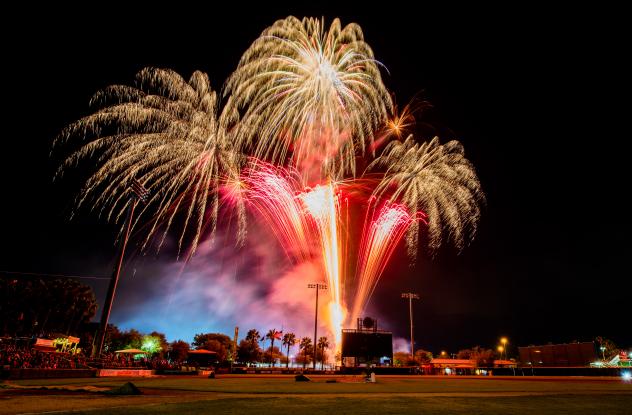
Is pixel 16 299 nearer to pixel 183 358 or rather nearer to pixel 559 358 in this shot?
pixel 183 358

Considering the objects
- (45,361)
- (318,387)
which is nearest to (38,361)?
(45,361)

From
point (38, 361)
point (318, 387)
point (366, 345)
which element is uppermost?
point (366, 345)

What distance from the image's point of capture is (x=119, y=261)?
29234 mm

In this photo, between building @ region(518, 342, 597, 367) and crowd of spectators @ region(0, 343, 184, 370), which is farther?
building @ region(518, 342, 597, 367)

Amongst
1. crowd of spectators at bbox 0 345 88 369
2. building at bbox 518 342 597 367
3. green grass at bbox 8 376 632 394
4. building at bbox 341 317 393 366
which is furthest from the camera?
building at bbox 518 342 597 367

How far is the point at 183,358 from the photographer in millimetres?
119875

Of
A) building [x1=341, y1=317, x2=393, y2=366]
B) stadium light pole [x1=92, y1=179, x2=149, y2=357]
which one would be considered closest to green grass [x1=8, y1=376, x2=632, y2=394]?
stadium light pole [x1=92, y1=179, x2=149, y2=357]

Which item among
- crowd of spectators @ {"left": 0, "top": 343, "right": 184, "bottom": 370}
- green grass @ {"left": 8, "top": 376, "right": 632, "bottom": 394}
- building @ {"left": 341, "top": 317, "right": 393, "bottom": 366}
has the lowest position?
green grass @ {"left": 8, "top": 376, "right": 632, "bottom": 394}

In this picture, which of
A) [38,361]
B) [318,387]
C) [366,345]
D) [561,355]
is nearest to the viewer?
[318,387]

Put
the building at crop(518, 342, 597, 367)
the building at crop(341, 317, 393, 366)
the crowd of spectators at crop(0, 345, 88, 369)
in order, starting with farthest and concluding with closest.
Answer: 1. the building at crop(518, 342, 597, 367)
2. the building at crop(341, 317, 393, 366)
3. the crowd of spectators at crop(0, 345, 88, 369)

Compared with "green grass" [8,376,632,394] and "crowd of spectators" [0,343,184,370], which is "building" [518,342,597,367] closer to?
"green grass" [8,376,632,394]

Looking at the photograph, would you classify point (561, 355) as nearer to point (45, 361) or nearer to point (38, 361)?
point (45, 361)

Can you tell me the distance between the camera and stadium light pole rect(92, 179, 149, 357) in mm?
27667

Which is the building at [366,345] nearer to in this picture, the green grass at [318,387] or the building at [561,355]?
the green grass at [318,387]
